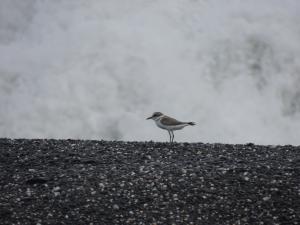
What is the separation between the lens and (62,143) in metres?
13.8

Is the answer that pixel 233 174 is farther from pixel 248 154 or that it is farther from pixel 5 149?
pixel 5 149

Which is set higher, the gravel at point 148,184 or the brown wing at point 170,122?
the brown wing at point 170,122

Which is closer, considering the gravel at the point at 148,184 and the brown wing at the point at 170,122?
the gravel at the point at 148,184

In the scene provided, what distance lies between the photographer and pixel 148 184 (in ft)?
36.1

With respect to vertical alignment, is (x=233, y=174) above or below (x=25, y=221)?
above

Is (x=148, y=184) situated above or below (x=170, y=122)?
below

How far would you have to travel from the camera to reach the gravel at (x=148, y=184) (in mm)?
10094

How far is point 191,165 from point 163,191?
1.40m

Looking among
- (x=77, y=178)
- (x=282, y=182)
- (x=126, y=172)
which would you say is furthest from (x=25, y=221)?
(x=282, y=182)

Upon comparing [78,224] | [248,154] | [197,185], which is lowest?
[78,224]

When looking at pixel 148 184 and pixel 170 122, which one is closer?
pixel 148 184

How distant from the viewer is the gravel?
10.1 meters

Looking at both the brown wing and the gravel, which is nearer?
the gravel

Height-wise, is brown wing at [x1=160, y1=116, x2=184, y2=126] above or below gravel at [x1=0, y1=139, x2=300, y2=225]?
above
